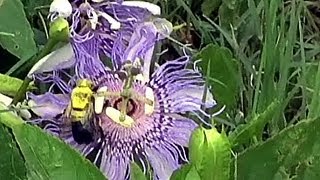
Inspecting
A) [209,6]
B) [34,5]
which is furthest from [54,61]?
[209,6]

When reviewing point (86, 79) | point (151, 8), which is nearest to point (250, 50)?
point (151, 8)

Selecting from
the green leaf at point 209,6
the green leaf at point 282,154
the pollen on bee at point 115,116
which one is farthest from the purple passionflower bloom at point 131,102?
the green leaf at point 209,6

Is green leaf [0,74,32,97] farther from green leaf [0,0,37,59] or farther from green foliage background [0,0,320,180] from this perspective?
green leaf [0,0,37,59]

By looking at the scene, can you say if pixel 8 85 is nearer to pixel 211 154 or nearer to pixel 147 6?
pixel 147 6

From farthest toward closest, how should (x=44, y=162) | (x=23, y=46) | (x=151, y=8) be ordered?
(x=23, y=46), (x=151, y=8), (x=44, y=162)

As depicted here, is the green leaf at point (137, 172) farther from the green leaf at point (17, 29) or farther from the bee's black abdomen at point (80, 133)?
the green leaf at point (17, 29)

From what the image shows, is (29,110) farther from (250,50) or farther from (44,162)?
(250,50)

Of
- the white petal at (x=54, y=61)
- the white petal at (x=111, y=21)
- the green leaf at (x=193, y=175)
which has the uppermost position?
the white petal at (x=111, y=21)
